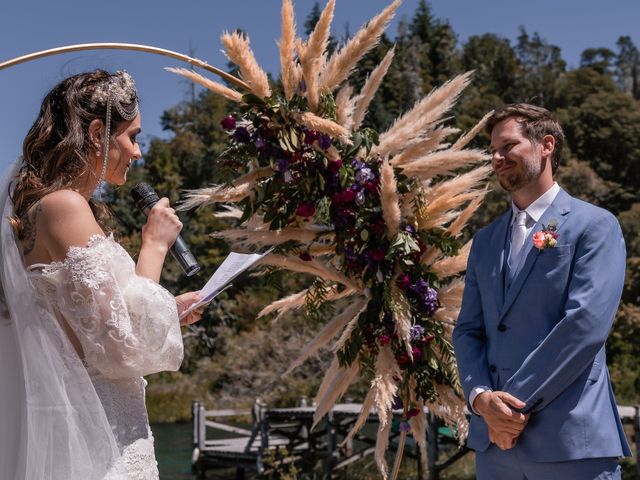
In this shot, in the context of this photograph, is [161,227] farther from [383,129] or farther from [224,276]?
[383,129]

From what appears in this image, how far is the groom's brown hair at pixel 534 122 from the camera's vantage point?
317 cm

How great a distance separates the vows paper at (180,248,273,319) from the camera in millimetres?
2713

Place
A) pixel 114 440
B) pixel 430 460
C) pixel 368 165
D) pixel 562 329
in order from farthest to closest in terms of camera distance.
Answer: pixel 430 460 < pixel 368 165 < pixel 562 329 < pixel 114 440

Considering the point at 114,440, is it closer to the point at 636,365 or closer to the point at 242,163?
the point at 242,163

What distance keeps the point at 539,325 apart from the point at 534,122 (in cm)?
76

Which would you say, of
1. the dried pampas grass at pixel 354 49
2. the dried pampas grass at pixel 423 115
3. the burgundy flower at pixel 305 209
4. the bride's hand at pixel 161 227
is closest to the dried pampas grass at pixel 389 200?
the dried pampas grass at pixel 423 115

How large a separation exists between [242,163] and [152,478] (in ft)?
6.82

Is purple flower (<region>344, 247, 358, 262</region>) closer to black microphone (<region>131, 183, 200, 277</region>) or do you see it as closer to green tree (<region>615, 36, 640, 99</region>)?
black microphone (<region>131, 183, 200, 277</region>)

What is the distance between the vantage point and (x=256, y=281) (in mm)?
30438

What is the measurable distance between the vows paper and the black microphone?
94mm

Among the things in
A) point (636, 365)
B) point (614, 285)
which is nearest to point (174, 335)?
point (614, 285)

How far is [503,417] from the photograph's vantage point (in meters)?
2.85

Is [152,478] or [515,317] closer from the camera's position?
[152,478]

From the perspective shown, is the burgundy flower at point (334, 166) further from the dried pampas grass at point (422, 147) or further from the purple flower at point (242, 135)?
the purple flower at point (242, 135)
